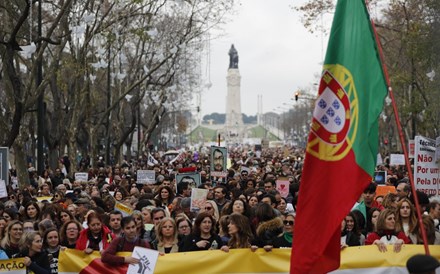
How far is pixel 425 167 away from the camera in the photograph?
1809cm

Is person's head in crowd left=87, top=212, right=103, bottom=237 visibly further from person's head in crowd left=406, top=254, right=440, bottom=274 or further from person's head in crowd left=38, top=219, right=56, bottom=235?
person's head in crowd left=406, top=254, right=440, bottom=274

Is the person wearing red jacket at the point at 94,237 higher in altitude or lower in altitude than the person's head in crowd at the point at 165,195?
lower

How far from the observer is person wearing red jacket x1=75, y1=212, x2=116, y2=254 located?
11477 mm

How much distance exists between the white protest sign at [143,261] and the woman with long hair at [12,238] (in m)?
1.88

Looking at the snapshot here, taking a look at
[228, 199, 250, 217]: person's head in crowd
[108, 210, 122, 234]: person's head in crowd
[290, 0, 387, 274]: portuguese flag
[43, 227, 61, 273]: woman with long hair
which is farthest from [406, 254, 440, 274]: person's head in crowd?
[228, 199, 250, 217]: person's head in crowd

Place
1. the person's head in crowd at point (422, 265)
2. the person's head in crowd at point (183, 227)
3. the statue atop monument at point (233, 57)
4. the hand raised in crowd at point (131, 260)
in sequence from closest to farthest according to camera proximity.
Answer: the person's head in crowd at point (422, 265) < the hand raised in crowd at point (131, 260) < the person's head in crowd at point (183, 227) < the statue atop monument at point (233, 57)

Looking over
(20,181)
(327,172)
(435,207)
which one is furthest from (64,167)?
(327,172)

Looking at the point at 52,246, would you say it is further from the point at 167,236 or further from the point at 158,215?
the point at 158,215

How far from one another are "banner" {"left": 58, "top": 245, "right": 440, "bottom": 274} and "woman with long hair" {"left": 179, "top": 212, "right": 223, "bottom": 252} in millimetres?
456

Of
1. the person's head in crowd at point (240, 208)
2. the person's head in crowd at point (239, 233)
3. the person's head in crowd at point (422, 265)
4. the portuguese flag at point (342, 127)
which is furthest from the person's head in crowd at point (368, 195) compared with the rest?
the person's head in crowd at point (422, 265)

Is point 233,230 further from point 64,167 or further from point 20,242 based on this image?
point 64,167

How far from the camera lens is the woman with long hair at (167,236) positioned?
11.1 metres

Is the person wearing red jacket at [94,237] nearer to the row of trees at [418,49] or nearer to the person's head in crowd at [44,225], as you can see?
the person's head in crowd at [44,225]

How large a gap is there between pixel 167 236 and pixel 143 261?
44.1 inches
